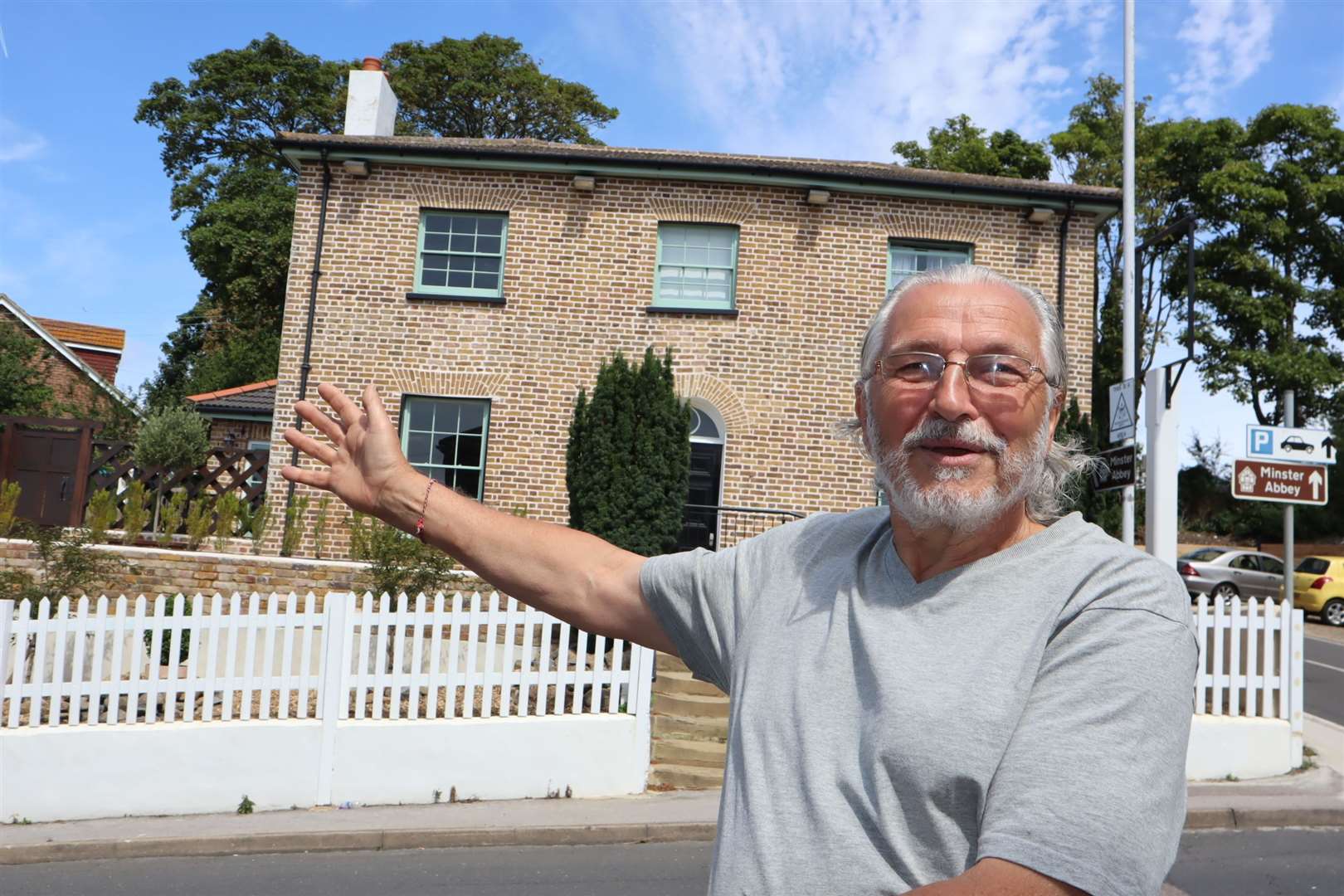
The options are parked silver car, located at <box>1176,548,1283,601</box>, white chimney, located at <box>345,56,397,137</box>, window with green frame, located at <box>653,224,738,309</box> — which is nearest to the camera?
window with green frame, located at <box>653,224,738,309</box>

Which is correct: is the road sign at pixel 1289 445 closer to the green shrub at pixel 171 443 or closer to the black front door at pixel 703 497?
the black front door at pixel 703 497

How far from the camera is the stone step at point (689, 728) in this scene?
30.6 ft

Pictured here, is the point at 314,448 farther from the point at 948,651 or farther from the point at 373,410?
the point at 948,651

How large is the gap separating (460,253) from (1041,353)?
1459 cm

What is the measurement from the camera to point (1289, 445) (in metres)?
11.2

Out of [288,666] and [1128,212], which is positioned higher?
[1128,212]

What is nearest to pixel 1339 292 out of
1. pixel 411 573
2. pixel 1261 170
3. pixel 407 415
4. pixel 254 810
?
pixel 1261 170

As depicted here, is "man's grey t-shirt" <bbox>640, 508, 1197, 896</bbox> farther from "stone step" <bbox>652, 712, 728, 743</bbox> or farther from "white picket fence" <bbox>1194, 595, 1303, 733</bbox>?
"white picket fence" <bbox>1194, 595, 1303, 733</bbox>

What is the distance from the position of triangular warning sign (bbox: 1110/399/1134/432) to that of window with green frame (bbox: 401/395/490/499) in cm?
864

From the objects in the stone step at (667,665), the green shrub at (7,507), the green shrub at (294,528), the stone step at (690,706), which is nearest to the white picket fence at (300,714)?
the stone step at (690,706)

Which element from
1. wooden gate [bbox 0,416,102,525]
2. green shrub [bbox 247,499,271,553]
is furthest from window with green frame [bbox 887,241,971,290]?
wooden gate [bbox 0,416,102,525]

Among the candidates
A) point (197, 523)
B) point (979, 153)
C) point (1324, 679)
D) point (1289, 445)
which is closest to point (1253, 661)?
point (1289, 445)

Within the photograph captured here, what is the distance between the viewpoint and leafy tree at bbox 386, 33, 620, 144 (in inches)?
1313

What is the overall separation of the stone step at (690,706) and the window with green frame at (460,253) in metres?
7.78
